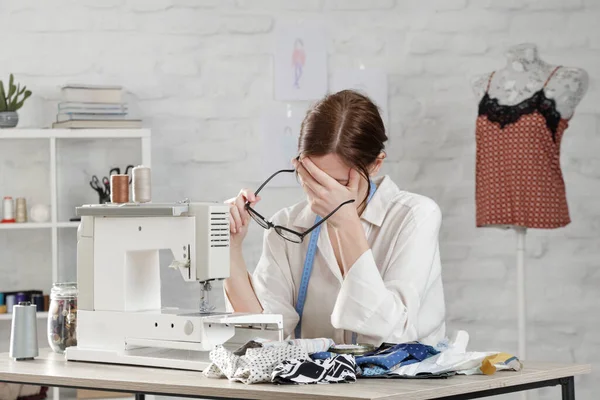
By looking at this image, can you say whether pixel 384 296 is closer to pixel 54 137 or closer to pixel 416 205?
pixel 416 205

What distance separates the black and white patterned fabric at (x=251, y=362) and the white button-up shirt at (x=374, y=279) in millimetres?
273

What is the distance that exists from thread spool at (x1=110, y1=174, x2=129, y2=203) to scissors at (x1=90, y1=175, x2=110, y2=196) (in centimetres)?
156

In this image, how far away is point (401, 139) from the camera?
4051 millimetres

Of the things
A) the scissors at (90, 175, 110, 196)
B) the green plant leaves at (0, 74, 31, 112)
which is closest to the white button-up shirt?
the scissors at (90, 175, 110, 196)

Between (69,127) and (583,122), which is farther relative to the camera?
(583,122)

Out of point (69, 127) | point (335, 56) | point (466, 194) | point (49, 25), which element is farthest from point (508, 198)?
point (49, 25)

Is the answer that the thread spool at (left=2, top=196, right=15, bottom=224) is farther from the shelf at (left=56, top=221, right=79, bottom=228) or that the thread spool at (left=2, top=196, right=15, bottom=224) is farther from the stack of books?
the stack of books

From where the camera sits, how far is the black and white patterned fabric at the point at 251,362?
184cm

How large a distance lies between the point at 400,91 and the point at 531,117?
75 centimetres

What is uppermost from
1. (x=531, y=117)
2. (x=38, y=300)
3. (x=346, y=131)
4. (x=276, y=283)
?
(x=531, y=117)

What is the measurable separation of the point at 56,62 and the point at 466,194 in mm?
1748

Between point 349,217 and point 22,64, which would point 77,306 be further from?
A: point 22,64

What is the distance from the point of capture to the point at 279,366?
184 centimetres

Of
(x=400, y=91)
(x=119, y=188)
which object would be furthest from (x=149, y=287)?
(x=400, y=91)
